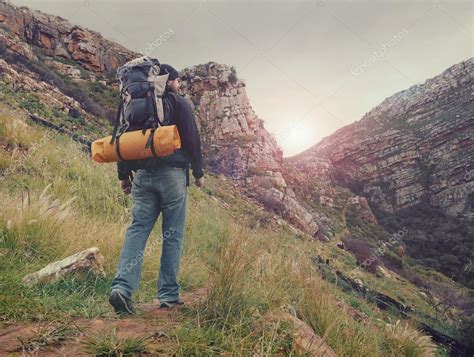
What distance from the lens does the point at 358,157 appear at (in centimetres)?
7019

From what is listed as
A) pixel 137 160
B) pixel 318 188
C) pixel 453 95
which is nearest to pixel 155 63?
pixel 137 160

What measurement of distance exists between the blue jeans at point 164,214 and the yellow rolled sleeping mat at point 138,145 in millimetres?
272

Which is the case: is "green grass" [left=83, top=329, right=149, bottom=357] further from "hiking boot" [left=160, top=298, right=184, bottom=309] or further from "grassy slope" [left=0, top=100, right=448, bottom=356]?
"hiking boot" [left=160, top=298, right=184, bottom=309]

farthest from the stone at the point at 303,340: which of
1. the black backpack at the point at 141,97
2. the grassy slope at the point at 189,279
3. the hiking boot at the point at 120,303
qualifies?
the black backpack at the point at 141,97

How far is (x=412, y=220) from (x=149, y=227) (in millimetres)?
61450

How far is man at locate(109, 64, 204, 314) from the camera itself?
3.03 m

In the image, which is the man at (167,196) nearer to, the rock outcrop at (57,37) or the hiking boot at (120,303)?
the hiking boot at (120,303)

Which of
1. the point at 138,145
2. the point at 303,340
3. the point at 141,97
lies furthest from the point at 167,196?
the point at 303,340

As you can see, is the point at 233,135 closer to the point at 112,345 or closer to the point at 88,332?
the point at 88,332

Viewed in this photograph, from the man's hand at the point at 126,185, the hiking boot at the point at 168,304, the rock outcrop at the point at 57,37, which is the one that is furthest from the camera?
the rock outcrop at the point at 57,37

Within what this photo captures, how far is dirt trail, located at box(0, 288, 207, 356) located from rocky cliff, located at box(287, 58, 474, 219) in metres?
59.4

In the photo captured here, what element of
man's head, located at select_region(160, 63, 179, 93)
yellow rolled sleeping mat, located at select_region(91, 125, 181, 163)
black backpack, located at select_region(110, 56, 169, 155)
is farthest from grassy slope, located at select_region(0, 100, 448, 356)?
man's head, located at select_region(160, 63, 179, 93)

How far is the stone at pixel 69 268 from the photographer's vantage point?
288 cm

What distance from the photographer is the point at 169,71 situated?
3.31 m
